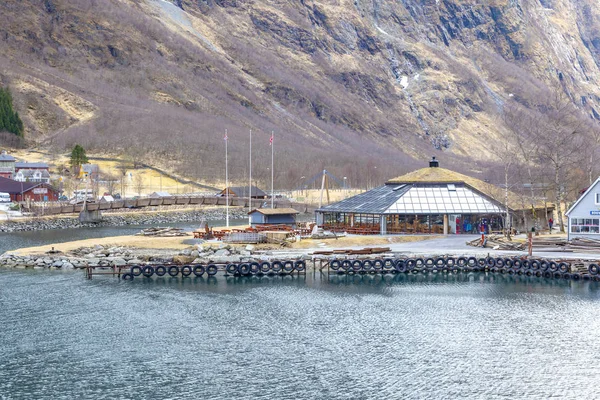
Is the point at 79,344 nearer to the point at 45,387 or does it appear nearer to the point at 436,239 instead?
the point at 45,387

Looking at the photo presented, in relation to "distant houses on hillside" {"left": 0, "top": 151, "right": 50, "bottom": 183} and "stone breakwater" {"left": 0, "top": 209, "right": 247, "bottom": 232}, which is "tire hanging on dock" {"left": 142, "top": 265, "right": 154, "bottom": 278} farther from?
"distant houses on hillside" {"left": 0, "top": 151, "right": 50, "bottom": 183}

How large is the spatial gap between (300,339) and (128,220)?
321 ft

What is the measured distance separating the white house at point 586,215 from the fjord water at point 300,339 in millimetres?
11873

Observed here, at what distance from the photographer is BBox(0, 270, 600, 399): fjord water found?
41.7 metres

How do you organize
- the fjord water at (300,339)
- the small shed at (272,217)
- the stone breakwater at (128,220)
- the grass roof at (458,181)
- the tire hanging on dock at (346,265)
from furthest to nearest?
the stone breakwater at (128,220) → the small shed at (272,217) → the grass roof at (458,181) → the tire hanging on dock at (346,265) → the fjord water at (300,339)

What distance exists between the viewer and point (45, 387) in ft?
137

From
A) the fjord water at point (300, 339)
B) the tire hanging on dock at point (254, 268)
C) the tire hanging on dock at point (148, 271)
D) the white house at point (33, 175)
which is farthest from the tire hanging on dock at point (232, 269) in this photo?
the white house at point (33, 175)

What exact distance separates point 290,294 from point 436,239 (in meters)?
27.8

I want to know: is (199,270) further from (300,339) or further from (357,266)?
(300,339)

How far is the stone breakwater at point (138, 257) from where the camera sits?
75.5 metres

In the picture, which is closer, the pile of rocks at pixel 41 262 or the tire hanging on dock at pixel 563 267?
the tire hanging on dock at pixel 563 267

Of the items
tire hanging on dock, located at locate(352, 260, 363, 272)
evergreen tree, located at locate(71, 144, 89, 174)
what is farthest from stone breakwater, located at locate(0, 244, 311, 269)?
evergreen tree, located at locate(71, 144, 89, 174)

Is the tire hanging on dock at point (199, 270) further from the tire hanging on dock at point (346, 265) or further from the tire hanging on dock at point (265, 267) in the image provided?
the tire hanging on dock at point (346, 265)

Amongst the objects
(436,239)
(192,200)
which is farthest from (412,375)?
(192,200)
